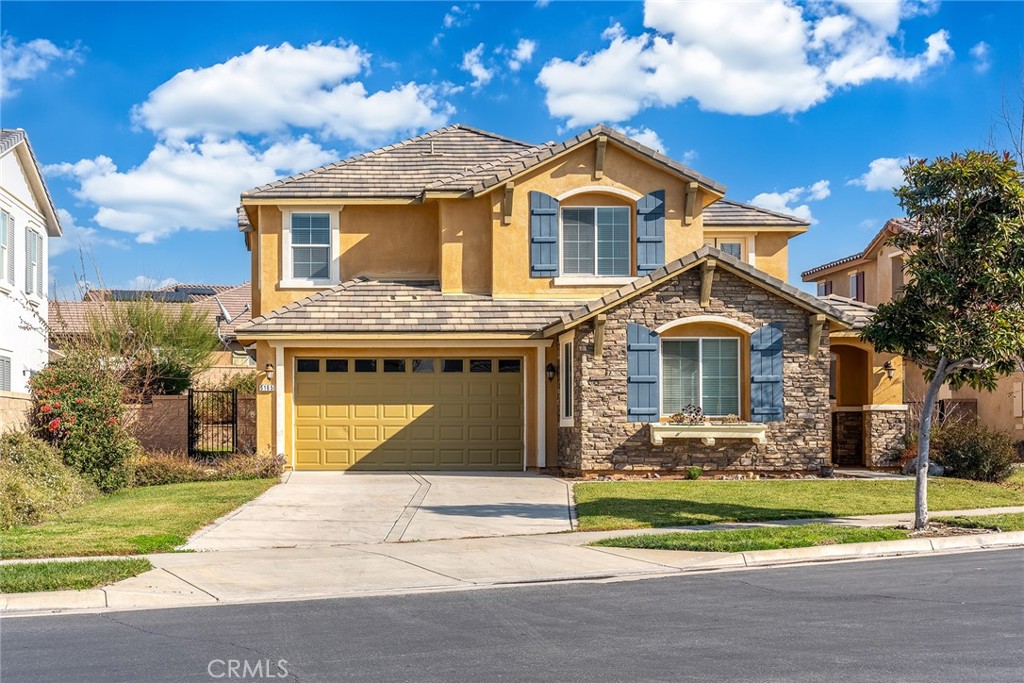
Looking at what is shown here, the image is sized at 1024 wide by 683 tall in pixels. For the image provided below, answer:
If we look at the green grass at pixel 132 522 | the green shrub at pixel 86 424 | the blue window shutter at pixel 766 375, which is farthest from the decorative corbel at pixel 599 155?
the green shrub at pixel 86 424

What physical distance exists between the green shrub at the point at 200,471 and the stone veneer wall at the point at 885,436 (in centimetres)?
1262

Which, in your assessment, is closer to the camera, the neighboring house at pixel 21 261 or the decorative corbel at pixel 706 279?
the decorative corbel at pixel 706 279

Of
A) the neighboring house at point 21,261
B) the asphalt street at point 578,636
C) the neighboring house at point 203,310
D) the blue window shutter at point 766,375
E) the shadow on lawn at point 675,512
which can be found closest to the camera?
the asphalt street at point 578,636

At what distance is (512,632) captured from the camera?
342 inches

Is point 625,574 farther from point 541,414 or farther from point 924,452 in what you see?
point 541,414

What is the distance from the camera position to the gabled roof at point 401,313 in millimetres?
22047

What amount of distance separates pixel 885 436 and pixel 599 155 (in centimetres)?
871

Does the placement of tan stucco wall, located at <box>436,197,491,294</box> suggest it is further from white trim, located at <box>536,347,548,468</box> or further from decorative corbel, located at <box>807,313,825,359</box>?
decorative corbel, located at <box>807,313,825,359</box>

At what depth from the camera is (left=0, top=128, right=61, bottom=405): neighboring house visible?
81.0ft

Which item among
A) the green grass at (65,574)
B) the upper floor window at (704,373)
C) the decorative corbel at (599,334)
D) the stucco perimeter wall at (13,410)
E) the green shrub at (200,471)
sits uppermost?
the decorative corbel at (599,334)

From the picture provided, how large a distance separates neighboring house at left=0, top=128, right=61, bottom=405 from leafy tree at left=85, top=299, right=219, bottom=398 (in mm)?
1459

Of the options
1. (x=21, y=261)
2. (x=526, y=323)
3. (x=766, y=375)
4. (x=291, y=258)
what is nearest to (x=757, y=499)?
(x=766, y=375)

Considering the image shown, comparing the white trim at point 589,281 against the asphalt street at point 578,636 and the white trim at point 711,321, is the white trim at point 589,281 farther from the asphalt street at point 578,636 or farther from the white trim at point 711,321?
the asphalt street at point 578,636

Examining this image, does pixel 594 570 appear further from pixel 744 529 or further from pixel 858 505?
pixel 858 505
